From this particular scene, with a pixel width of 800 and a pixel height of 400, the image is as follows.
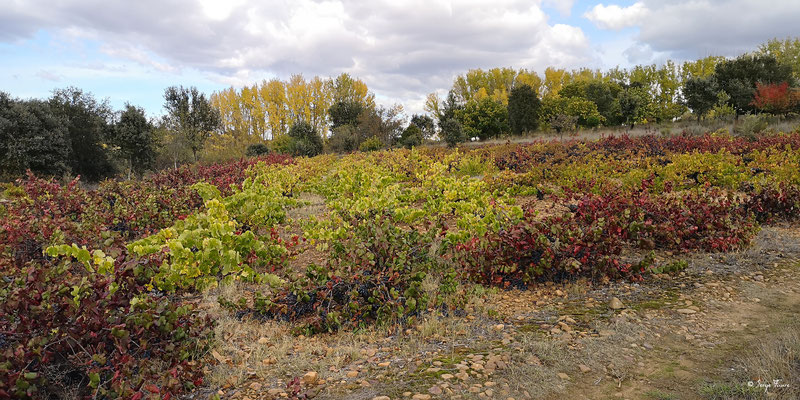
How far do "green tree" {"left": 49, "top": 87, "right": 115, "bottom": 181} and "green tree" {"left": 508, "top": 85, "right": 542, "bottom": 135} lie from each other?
24339 mm

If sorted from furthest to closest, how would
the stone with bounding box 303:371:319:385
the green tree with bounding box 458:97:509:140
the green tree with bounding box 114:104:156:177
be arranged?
the green tree with bounding box 458:97:509:140 < the green tree with bounding box 114:104:156:177 < the stone with bounding box 303:371:319:385

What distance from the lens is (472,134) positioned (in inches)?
1337

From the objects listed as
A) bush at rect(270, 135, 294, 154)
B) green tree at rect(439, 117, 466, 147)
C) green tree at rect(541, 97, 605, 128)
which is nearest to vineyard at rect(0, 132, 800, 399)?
green tree at rect(439, 117, 466, 147)

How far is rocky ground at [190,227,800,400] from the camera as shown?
2.43 m

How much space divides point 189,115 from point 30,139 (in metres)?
7.07

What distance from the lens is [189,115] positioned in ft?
78.9

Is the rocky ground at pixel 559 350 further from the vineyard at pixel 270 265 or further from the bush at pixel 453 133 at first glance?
the bush at pixel 453 133

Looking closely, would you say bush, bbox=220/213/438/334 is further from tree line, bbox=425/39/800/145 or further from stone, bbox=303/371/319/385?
tree line, bbox=425/39/800/145

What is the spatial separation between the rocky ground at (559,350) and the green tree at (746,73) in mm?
30627

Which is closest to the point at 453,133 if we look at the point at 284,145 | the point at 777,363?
the point at 284,145

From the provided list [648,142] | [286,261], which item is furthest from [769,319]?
[648,142]

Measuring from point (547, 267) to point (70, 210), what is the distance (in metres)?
7.10

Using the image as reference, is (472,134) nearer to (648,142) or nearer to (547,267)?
(648,142)

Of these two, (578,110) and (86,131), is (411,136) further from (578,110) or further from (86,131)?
(86,131)
